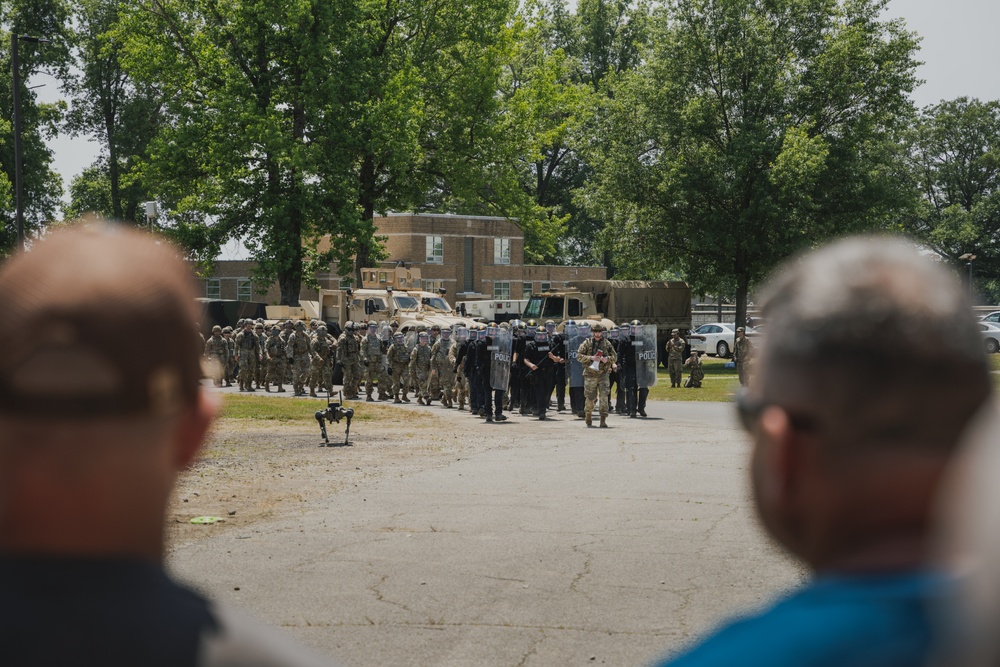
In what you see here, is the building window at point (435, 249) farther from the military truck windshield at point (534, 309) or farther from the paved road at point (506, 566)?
the paved road at point (506, 566)

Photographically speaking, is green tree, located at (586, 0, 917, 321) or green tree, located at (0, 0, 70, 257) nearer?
green tree, located at (586, 0, 917, 321)

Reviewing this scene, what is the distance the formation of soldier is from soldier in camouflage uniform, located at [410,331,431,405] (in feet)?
0.08

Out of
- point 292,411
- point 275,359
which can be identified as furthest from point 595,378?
point 275,359

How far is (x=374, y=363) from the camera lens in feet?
94.7

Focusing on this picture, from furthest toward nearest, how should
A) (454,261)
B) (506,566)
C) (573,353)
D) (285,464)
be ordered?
1. (454,261)
2. (573,353)
3. (285,464)
4. (506,566)

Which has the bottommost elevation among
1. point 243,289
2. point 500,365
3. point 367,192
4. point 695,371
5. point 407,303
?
point 695,371

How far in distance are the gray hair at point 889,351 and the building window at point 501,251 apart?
71.0 meters

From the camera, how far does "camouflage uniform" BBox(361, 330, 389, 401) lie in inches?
1134

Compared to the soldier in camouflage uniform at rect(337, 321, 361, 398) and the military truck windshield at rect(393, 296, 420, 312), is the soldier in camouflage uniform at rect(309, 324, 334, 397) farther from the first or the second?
the military truck windshield at rect(393, 296, 420, 312)

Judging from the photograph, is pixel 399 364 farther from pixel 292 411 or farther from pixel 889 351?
pixel 889 351

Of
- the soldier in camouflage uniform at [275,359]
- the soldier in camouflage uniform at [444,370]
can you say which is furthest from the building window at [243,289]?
the soldier in camouflage uniform at [444,370]

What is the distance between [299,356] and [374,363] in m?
1.89

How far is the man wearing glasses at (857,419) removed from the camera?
126 cm

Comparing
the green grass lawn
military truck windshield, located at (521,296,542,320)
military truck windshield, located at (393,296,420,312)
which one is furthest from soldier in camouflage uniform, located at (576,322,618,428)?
military truck windshield, located at (521,296,542,320)
